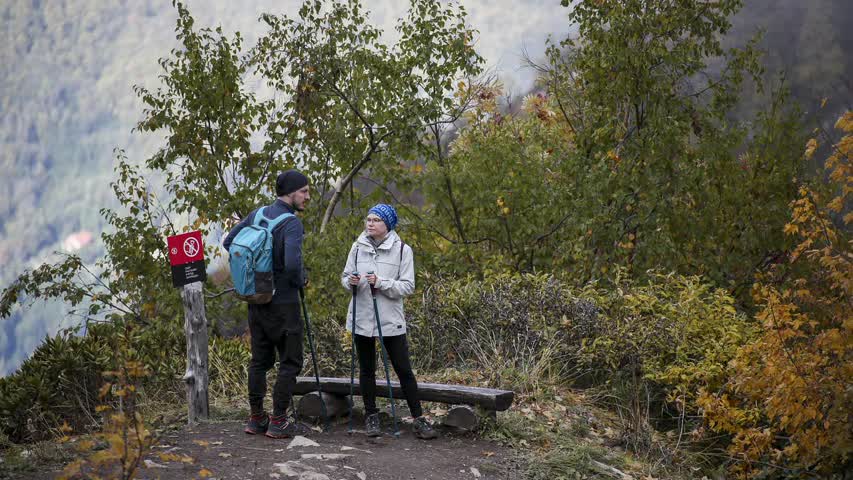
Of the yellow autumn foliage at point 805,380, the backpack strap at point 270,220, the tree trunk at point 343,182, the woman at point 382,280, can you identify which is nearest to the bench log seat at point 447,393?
the woman at point 382,280

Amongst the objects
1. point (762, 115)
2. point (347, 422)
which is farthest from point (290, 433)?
point (762, 115)

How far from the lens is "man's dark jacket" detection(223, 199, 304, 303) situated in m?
5.78

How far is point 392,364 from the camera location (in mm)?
6328

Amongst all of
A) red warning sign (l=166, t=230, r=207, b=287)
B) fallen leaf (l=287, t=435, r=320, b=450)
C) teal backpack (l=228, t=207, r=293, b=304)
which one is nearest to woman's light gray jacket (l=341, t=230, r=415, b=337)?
teal backpack (l=228, t=207, r=293, b=304)

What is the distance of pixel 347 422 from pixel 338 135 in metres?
5.00

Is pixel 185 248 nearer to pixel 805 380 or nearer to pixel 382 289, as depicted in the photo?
pixel 382 289

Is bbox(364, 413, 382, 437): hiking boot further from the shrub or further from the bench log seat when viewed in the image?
the shrub

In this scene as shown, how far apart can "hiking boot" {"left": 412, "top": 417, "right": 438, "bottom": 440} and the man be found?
99 cm

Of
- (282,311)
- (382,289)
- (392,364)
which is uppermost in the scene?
(382,289)

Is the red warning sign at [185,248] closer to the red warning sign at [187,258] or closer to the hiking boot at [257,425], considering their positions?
the red warning sign at [187,258]

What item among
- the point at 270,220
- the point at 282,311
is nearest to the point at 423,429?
the point at 282,311

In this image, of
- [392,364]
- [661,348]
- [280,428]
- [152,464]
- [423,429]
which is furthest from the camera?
[661,348]

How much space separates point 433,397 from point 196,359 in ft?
6.49

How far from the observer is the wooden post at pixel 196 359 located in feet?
22.6
